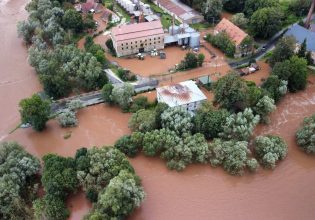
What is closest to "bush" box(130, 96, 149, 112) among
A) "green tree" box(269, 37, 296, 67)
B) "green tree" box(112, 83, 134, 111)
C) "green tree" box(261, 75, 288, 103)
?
"green tree" box(112, 83, 134, 111)

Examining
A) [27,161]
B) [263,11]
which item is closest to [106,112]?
[27,161]

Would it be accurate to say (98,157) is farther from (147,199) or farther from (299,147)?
(299,147)

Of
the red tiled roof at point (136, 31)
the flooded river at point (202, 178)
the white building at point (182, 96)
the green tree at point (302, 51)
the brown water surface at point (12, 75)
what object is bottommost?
the flooded river at point (202, 178)

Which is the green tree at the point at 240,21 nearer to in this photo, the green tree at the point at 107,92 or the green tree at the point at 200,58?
the green tree at the point at 200,58

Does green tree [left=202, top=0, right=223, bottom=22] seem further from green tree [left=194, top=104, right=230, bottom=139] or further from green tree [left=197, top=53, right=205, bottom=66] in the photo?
green tree [left=194, top=104, right=230, bottom=139]

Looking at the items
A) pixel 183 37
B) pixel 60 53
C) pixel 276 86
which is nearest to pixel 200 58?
pixel 183 37

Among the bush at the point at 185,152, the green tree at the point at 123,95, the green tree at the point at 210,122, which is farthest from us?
the green tree at the point at 123,95

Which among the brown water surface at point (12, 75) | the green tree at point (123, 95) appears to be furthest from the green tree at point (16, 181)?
the green tree at point (123, 95)
